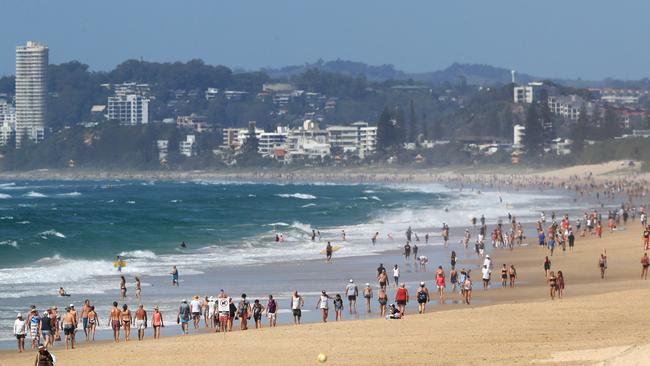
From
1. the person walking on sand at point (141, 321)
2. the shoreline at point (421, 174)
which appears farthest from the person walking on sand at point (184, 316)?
the shoreline at point (421, 174)

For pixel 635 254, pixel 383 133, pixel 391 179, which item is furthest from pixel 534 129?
pixel 635 254

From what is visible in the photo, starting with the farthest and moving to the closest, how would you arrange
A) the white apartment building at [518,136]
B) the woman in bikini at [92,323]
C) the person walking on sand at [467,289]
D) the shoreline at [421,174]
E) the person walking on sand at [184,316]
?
1. the white apartment building at [518,136]
2. the shoreline at [421,174]
3. the person walking on sand at [467,289]
4. the person walking on sand at [184,316]
5. the woman in bikini at [92,323]

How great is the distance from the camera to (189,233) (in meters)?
56.2

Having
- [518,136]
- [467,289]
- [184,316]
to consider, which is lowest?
[184,316]

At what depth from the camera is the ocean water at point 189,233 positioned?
36812 millimetres

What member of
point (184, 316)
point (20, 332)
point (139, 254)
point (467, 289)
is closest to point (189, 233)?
point (139, 254)

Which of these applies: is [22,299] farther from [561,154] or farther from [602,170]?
[561,154]

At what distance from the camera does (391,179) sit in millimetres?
165500

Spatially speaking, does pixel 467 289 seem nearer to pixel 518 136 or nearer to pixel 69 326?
pixel 69 326

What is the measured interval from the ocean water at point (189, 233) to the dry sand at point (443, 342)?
529cm

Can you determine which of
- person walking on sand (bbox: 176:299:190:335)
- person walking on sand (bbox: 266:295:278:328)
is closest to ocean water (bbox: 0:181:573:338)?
person walking on sand (bbox: 176:299:190:335)

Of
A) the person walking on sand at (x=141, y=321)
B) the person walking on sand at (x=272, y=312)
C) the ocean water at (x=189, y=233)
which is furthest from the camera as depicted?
the ocean water at (x=189, y=233)

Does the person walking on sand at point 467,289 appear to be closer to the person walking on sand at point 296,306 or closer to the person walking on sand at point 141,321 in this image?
the person walking on sand at point 296,306

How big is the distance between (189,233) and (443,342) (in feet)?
120
